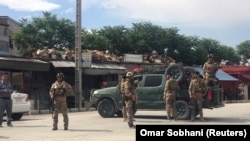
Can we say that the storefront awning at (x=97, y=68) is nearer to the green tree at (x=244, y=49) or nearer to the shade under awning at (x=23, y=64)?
the shade under awning at (x=23, y=64)

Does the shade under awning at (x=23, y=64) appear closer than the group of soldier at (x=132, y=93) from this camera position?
No

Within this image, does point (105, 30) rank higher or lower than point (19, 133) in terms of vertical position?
higher

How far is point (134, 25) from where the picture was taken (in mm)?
54469

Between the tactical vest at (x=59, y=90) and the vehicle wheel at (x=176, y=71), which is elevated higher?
the vehicle wheel at (x=176, y=71)

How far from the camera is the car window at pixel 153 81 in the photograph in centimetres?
1831

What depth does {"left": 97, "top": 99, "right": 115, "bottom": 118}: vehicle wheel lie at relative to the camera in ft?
62.1

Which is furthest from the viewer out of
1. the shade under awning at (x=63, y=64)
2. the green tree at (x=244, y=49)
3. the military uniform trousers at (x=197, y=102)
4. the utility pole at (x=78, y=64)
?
the green tree at (x=244, y=49)

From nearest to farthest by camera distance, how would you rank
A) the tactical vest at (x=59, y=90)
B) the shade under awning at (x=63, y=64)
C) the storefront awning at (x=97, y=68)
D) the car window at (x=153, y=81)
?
the tactical vest at (x=59, y=90)
the car window at (x=153, y=81)
the shade under awning at (x=63, y=64)
the storefront awning at (x=97, y=68)

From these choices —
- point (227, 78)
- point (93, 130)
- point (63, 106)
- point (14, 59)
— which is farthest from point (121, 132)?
point (227, 78)

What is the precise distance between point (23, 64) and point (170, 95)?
36.9 feet

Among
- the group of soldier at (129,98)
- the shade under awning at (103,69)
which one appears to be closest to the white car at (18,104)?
the group of soldier at (129,98)

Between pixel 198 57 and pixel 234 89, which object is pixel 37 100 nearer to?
pixel 234 89

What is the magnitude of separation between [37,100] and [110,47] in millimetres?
23435

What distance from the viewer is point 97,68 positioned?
30438 mm
